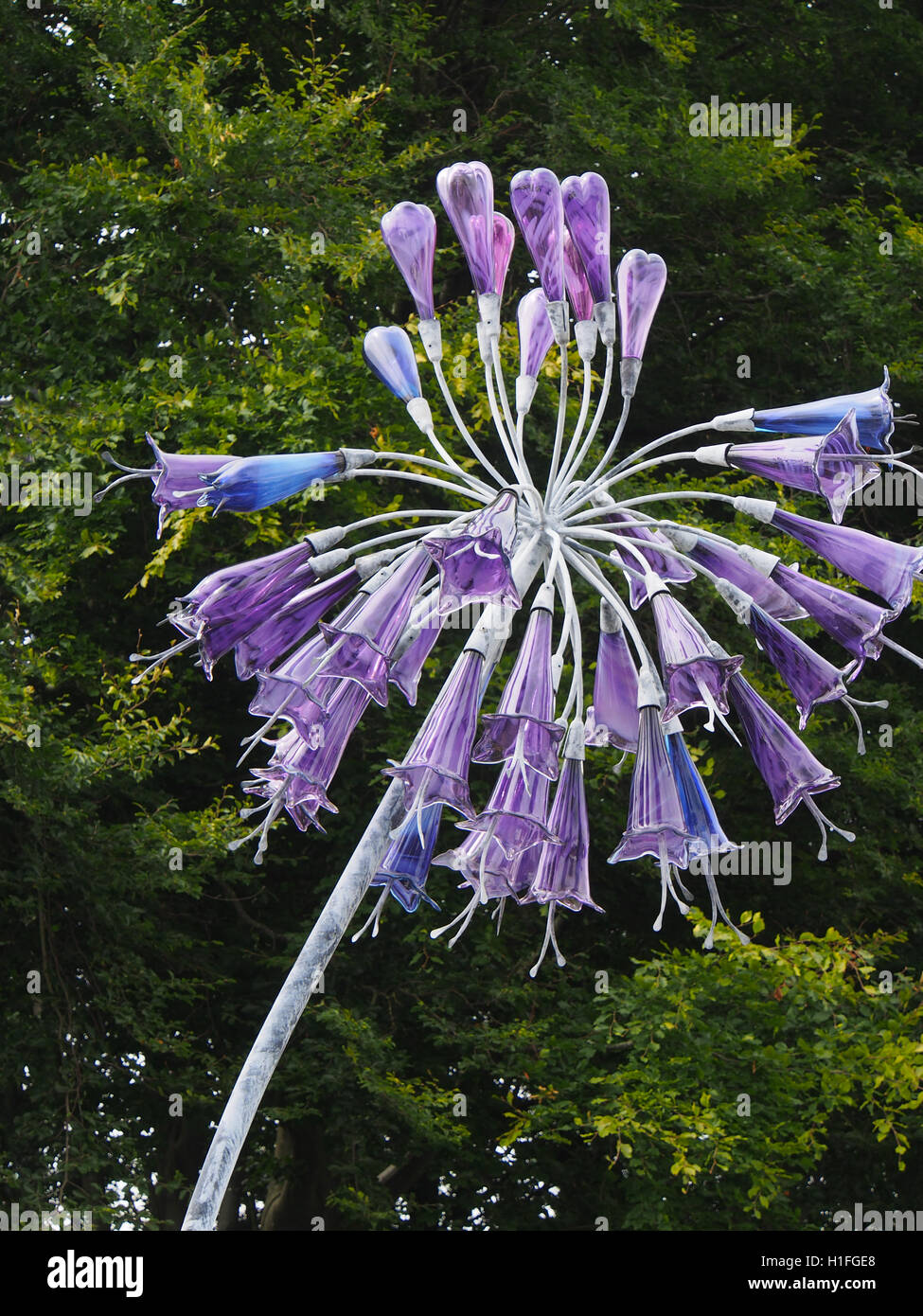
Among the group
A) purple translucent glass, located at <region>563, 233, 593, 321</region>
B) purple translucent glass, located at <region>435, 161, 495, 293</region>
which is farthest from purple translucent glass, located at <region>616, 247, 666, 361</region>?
purple translucent glass, located at <region>435, 161, 495, 293</region>

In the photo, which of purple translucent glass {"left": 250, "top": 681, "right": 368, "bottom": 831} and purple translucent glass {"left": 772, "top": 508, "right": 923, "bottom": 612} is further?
purple translucent glass {"left": 250, "top": 681, "right": 368, "bottom": 831}

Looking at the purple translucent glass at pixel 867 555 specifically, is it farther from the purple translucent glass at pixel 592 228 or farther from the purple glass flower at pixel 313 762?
the purple glass flower at pixel 313 762

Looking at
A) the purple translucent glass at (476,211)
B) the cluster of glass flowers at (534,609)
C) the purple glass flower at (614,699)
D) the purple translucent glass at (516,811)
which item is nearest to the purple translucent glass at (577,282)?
the cluster of glass flowers at (534,609)

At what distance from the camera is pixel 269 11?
12555 mm

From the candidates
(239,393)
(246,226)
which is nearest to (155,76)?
(246,226)

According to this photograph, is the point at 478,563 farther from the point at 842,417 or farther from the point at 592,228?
the point at 592,228

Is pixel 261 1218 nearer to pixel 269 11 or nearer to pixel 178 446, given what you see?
pixel 178 446

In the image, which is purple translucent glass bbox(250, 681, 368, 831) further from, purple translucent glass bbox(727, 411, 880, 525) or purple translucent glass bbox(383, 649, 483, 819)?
purple translucent glass bbox(727, 411, 880, 525)

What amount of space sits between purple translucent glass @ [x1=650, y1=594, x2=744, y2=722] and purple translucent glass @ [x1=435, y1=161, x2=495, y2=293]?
1045 mm

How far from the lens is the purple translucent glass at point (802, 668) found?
151 inches

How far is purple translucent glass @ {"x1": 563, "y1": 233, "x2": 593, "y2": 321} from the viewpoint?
4.21 m

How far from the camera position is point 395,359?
14.1 ft

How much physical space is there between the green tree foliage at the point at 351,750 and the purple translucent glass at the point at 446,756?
184 inches

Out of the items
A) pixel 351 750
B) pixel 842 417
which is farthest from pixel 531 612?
pixel 351 750
